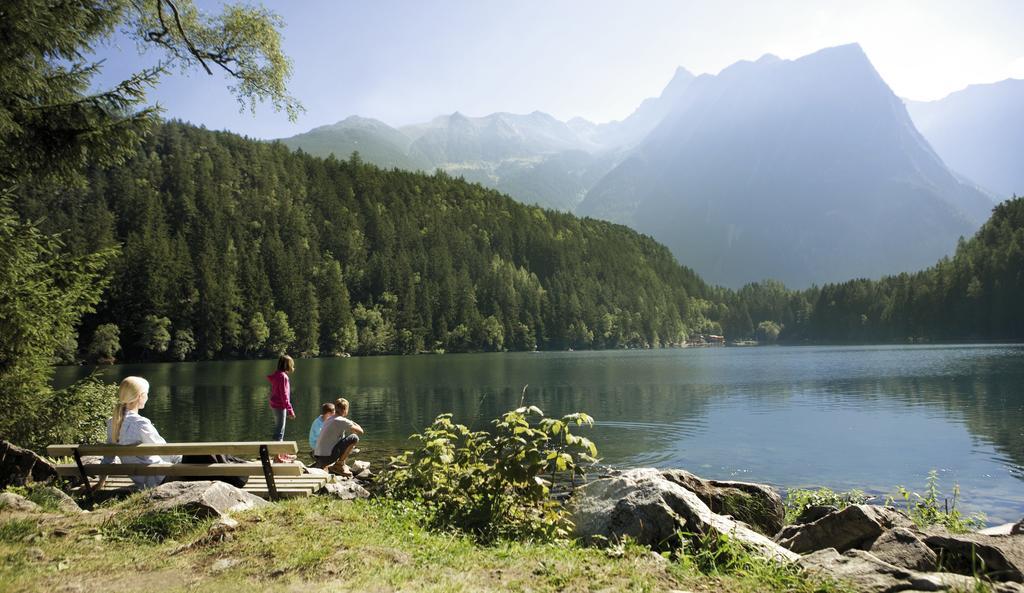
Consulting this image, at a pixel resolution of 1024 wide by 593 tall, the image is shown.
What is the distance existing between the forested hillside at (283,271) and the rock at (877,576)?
391 feet

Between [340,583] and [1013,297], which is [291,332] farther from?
[1013,297]

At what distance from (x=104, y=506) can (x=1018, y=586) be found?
11.3 meters

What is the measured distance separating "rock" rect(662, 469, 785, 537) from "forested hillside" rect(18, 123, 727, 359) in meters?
115

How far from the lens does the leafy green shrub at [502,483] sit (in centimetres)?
798

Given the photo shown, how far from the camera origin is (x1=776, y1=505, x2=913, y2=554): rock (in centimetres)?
848

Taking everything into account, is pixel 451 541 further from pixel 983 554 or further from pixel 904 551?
pixel 983 554

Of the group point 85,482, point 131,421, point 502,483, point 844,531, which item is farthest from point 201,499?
point 844,531

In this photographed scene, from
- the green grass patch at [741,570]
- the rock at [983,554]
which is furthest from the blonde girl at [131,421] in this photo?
the rock at [983,554]

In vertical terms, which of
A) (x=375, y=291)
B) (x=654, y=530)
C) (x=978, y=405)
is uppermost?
(x=375, y=291)

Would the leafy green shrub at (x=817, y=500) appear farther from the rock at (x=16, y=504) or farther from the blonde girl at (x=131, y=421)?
the rock at (x=16, y=504)

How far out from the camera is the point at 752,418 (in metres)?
32.5

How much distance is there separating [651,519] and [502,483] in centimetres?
213

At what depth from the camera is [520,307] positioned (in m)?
176

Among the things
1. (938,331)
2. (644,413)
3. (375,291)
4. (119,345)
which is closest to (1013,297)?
(938,331)
